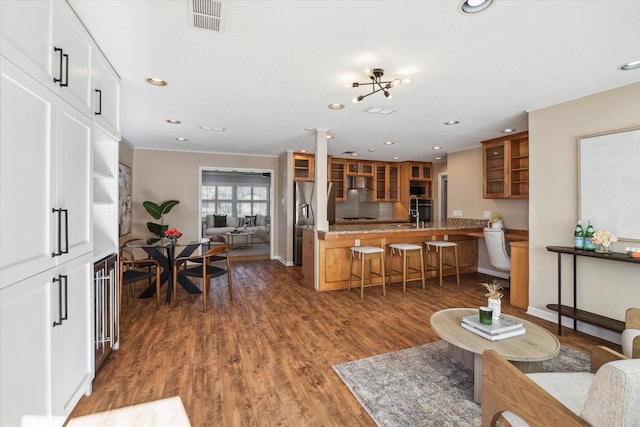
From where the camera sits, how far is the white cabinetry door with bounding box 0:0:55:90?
1148mm

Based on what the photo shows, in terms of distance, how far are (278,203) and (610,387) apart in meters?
6.29

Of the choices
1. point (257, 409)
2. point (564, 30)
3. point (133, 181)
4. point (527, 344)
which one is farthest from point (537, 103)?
point (133, 181)

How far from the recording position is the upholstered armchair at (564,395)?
2.80 ft

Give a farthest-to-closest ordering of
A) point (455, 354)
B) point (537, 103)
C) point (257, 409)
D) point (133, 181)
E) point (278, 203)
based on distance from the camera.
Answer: point (278, 203)
point (133, 181)
point (537, 103)
point (455, 354)
point (257, 409)

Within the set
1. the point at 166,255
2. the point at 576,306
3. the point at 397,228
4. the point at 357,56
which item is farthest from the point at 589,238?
the point at 166,255

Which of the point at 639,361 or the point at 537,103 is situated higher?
the point at 537,103

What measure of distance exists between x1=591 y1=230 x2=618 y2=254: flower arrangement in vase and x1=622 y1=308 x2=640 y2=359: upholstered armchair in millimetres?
1219

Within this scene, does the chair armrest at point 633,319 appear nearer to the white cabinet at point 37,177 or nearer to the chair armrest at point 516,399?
the chair armrest at point 516,399

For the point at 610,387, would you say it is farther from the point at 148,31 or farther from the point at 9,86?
the point at 148,31

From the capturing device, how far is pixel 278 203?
22.5 ft

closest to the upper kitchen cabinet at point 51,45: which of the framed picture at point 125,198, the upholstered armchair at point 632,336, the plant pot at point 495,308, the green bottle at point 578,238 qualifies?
the plant pot at point 495,308

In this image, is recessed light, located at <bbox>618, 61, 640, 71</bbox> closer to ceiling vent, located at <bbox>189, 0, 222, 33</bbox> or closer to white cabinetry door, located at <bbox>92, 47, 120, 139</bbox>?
ceiling vent, located at <bbox>189, 0, 222, 33</bbox>

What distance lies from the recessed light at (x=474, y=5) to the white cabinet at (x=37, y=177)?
2.16m

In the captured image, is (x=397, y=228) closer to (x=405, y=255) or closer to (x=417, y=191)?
(x=405, y=255)
